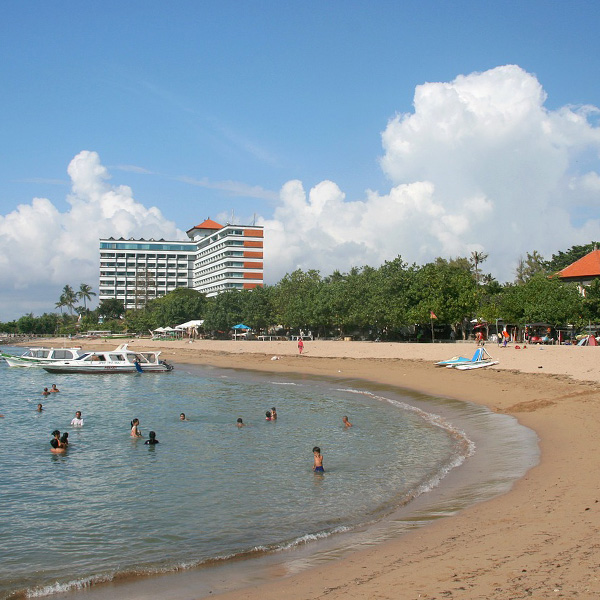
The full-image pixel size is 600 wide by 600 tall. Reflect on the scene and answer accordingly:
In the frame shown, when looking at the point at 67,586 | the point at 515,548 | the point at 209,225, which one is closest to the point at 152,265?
the point at 209,225

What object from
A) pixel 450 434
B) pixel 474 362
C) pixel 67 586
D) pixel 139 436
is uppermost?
pixel 474 362

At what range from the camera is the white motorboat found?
151ft

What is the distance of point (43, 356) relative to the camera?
49688 millimetres

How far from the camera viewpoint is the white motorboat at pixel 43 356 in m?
46.0

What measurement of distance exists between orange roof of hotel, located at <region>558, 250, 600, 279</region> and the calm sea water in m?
54.0

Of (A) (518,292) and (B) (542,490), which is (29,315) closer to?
(A) (518,292)

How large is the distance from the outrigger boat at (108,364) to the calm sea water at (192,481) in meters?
16.8

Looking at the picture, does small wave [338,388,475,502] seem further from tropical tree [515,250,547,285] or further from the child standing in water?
tropical tree [515,250,547,285]

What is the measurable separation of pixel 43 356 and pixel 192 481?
4129cm

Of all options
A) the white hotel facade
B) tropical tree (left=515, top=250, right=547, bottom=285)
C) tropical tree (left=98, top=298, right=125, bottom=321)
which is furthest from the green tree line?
the white hotel facade

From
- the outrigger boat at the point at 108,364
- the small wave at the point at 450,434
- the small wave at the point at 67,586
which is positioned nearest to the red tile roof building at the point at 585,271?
the outrigger boat at the point at 108,364

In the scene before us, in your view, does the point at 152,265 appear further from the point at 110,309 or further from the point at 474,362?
the point at 474,362

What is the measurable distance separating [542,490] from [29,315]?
554ft

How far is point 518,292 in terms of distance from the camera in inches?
2240
